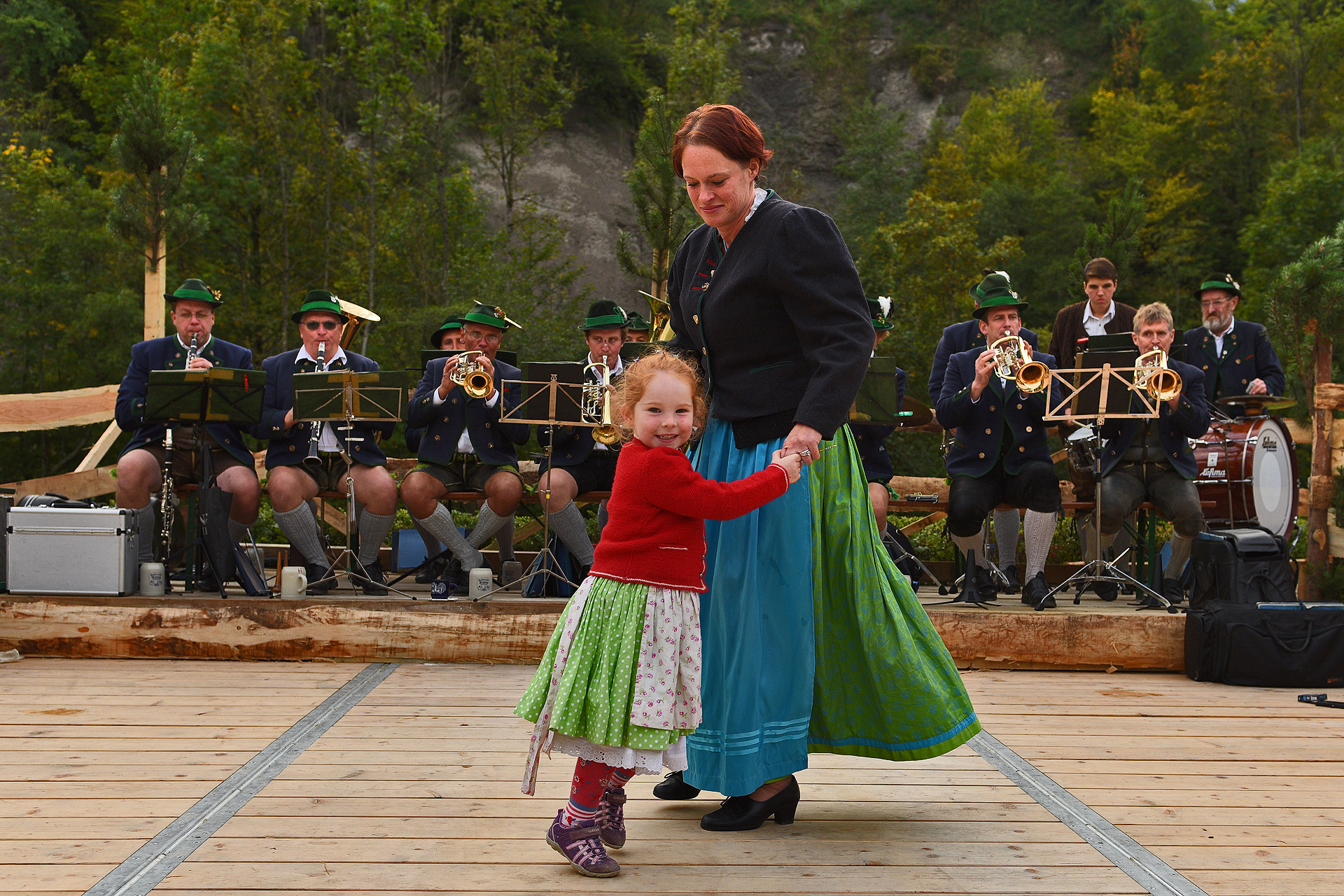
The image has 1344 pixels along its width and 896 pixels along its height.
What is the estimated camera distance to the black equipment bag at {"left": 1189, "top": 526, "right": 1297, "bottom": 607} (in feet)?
15.8

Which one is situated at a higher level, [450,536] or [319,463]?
[319,463]

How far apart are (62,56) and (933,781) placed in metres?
30.6

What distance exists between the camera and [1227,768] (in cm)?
328

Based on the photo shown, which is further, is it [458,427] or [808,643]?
[458,427]

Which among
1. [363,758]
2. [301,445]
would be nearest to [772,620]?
[363,758]

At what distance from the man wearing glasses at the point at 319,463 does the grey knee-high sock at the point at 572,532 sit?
2.94 ft

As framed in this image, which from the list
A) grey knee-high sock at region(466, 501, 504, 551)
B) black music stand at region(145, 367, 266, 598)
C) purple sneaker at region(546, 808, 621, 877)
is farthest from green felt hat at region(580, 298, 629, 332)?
purple sneaker at region(546, 808, 621, 877)

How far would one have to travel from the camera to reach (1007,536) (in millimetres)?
6371

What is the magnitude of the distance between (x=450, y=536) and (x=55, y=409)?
2826 millimetres

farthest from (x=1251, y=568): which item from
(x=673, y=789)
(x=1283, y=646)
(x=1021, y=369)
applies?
(x=673, y=789)

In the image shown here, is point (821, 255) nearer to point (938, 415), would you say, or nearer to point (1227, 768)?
point (1227, 768)

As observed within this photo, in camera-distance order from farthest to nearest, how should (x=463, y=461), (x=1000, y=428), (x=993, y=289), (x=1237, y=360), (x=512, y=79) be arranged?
1. (x=512, y=79)
2. (x=1237, y=360)
3. (x=463, y=461)
4. (x=993, y=289)
5. (x=1000, y=428)

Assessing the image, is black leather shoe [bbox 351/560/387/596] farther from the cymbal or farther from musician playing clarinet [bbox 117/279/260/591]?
the cymbal

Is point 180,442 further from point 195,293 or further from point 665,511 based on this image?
point 665,511
